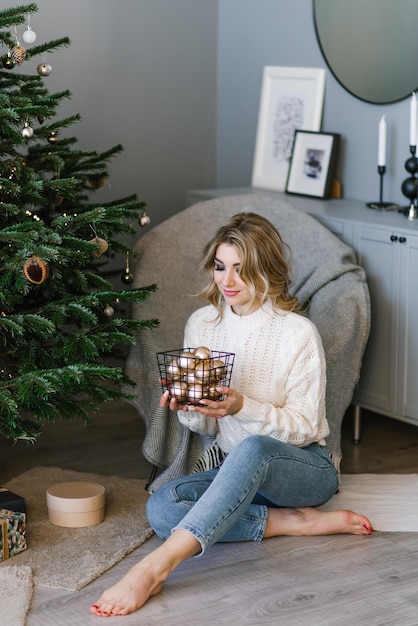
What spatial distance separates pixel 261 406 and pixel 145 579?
1.73ft

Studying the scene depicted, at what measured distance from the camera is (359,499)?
286cm

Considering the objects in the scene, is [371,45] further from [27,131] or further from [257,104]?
[27,131]

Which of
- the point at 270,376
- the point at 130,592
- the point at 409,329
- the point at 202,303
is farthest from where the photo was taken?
the point at 202,303

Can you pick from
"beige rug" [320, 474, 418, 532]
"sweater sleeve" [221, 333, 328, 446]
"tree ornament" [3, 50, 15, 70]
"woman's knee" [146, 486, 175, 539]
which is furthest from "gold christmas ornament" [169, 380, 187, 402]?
"tree ornament" [3, 50, 15, 70]

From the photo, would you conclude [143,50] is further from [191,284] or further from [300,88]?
[191,284]

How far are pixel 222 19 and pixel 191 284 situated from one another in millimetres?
1493

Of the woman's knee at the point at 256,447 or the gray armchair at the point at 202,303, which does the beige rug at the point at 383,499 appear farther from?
the woman's knee at the point at 256,447

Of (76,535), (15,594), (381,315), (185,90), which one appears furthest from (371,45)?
(15,594)

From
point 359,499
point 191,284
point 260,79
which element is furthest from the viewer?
point 260,79

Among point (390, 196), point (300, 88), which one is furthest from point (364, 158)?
point (300, 88)

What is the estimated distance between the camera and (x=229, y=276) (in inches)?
101

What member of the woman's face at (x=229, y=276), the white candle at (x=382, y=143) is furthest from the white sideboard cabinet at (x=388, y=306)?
the woman's face at (x=229, y=276)

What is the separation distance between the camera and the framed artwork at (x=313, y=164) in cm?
372

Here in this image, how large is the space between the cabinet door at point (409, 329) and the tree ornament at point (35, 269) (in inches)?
47.7
